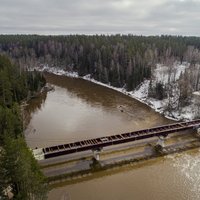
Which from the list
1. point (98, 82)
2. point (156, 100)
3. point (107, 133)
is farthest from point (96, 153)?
point (98, 82)

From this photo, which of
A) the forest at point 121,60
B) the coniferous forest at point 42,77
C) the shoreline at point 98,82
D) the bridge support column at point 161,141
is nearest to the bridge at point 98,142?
the bridge support column at point 161,141

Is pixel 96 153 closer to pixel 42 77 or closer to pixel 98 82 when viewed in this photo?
pixel 42 77

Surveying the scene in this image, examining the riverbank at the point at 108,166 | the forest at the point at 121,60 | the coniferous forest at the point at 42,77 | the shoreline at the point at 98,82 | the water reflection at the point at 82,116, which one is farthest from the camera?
the forest at the point at 121,60

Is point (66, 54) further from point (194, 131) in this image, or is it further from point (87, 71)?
point (194, 131)

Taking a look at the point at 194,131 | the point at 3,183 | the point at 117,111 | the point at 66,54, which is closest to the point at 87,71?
the point at 66,54

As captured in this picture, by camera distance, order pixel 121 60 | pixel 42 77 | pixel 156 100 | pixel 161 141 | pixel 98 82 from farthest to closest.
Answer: pixel 121 60
pixel 98 82
pixel 42 77
pixel 156 100
pixel 161 141

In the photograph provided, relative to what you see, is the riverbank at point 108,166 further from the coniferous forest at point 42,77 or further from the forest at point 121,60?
the forest at point 121,60

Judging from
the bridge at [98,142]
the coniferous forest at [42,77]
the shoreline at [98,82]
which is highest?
the coniferous forest at [42,77]
